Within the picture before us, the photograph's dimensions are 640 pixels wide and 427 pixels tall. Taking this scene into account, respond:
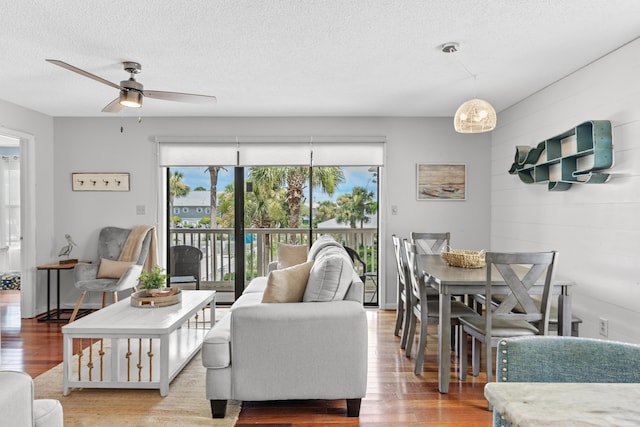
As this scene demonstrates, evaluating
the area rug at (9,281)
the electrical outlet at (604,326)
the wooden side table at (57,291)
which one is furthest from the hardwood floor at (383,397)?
the area rug at (9,281)

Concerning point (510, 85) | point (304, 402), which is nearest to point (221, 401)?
point (304, 402)

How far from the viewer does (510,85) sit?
3.79m

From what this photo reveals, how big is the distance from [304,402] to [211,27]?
2493mm

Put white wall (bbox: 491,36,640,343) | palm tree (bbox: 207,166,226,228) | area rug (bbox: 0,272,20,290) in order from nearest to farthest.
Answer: white wall (bbox: 491,36,640,343)
palm tree (bbox: 207,166,226,228)
area rug (bbox: 0,272,20,290)

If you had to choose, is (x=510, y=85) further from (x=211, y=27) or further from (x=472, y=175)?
(x=211, y=27)

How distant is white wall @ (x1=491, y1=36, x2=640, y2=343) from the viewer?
281cm

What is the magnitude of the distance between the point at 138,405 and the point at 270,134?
10.9 feet

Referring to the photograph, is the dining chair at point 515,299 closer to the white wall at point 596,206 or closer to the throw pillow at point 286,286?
the white wall at point 596,206

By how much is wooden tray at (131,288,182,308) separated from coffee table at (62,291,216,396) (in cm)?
4

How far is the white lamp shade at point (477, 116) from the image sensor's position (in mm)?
3141

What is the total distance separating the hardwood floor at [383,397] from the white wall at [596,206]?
112cm

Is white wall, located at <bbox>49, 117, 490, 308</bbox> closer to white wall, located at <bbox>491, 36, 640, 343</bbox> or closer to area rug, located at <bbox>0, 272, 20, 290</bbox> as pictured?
white wall, located at <bbox>491, 36, 640, 343</bbox>

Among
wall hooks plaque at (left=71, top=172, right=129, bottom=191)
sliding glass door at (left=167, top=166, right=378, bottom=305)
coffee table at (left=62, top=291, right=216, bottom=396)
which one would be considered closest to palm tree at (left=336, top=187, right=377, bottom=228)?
sliding glass door at (left=167, top=166, right=378, bottom=305)

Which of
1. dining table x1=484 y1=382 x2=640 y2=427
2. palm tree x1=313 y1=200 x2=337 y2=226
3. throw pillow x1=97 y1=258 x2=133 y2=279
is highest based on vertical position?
palm tree x1=313 y1=200 x2=337 y2=226
